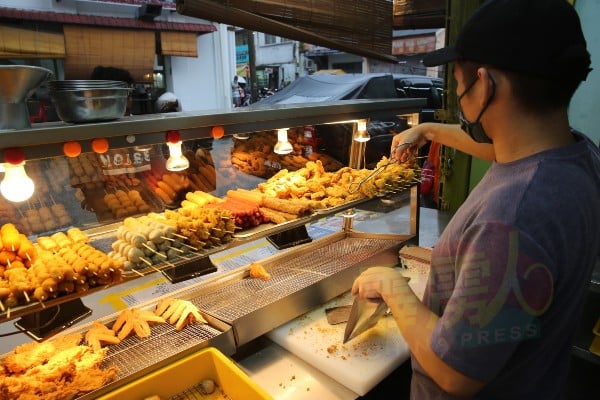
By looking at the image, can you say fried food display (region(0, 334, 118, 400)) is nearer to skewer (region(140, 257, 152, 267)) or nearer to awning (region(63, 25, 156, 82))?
skewer (region(140, 257, 152, 267))

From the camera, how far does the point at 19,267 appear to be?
5.83ft

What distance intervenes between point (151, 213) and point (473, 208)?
188 centimetres

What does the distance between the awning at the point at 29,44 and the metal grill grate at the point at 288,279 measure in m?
8.66

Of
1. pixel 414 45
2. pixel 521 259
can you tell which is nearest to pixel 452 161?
pixel 521 259

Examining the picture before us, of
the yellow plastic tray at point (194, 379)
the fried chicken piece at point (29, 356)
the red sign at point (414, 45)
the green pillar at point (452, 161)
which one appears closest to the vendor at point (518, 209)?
the yellow plastic tray at point (194, 379)

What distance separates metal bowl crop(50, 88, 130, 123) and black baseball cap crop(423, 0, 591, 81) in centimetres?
150

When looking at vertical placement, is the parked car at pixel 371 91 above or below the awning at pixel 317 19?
below

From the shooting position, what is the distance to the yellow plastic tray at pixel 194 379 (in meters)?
1.82

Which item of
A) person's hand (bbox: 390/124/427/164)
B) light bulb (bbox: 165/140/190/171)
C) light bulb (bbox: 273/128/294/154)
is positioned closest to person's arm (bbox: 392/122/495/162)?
person's hand (bbox: 390/124/427/164)

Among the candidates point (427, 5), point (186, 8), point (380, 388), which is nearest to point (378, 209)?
point (427, 5)

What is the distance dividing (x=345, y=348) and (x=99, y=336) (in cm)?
134

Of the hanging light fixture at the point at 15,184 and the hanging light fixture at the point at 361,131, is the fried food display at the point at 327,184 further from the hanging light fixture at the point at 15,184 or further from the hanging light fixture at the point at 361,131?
the hanging light fixture at the point at 15,184

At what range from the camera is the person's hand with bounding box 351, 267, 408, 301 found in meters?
1.53

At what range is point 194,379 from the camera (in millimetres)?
2025
